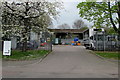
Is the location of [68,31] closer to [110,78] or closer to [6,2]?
[6,2]

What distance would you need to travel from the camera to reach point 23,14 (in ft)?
57.4

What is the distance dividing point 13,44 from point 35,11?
9.44 meters

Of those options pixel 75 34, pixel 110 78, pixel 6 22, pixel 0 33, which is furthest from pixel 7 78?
pixel 75 34

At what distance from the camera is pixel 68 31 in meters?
61.6

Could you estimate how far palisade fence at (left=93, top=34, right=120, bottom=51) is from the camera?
999 inches

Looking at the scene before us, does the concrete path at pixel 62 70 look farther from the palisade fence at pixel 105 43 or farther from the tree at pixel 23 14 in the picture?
the palisade fence at pixel 105 43

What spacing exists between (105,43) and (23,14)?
1374 centimetres

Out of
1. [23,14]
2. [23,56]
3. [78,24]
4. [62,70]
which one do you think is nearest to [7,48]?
[23,56]

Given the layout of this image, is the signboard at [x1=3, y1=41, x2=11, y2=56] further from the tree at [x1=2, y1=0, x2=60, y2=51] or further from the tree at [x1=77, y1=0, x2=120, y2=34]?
the tree at [x1=77, y1=0, x2=120, y2=34]

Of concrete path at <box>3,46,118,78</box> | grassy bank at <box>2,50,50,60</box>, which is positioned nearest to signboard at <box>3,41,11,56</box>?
grassy bank at <box>2,50,50,60</box>

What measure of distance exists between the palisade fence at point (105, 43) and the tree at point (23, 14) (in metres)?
9.95

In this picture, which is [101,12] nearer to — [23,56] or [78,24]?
[23,56]

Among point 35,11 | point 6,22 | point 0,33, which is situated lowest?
point 0,33

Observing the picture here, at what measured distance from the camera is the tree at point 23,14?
55.0 ft
